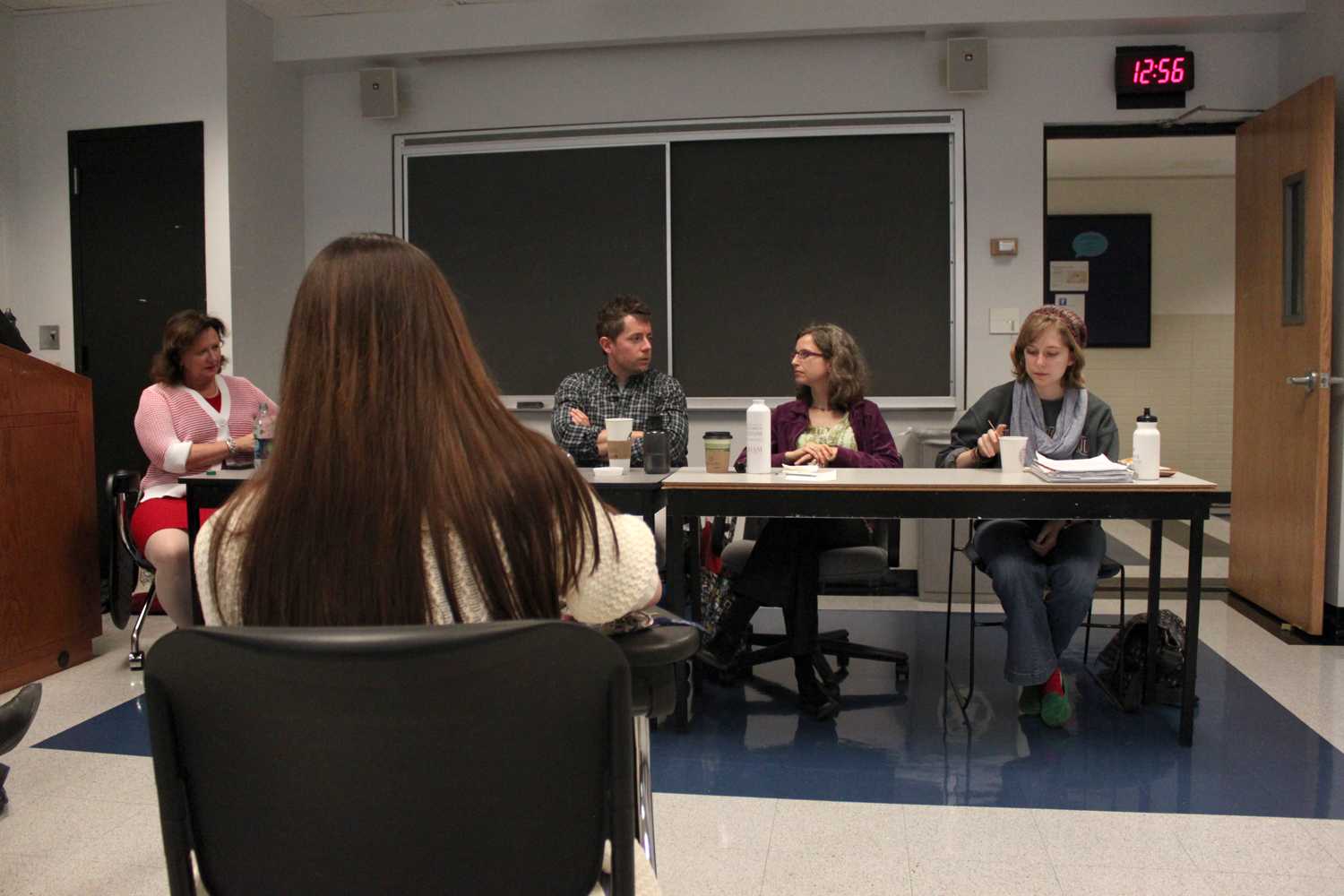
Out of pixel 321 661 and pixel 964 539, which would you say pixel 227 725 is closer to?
pixel 321 661

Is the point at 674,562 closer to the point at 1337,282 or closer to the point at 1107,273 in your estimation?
the point at 1337,282

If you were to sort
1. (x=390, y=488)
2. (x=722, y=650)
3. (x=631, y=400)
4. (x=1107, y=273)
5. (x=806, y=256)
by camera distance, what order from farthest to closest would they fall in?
(x=1107, y=273)
(x=806, y=256)
(x=631, y=400)
(x=722, y=650)
(x=390, y=488)

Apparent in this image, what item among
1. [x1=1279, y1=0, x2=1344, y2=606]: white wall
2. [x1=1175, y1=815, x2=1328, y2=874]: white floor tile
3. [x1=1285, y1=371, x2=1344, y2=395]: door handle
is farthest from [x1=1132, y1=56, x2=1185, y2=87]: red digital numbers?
[x1=1175, y1=815, x2=1328, y2=874]: white floor tile

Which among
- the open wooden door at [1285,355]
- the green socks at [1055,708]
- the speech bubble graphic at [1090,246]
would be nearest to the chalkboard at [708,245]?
the open wooden door at [1285,355]

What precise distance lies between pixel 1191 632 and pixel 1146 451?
50 centimetres

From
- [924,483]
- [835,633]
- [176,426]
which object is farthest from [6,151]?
[924,483]

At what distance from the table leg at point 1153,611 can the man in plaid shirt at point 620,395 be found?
1558mm

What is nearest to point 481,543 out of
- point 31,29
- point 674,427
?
point 674,427

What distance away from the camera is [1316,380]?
13.2 ft

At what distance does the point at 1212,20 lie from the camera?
4590mm

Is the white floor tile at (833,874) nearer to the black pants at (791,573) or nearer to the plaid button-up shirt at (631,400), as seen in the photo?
the black pants at (791,573)

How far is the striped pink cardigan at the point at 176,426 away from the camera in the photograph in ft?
12.2

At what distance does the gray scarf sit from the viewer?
3.37 meters

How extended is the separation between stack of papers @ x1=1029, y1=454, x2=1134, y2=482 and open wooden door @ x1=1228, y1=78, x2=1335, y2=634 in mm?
1537
